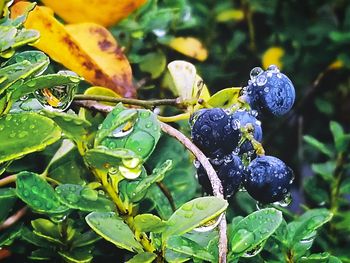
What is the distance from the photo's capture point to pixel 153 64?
105 cm

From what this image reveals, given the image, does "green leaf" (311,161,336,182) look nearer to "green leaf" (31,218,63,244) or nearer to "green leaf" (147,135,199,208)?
"green leaf" (147,135,199,208)

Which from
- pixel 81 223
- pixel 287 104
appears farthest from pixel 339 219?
pixel 81 223

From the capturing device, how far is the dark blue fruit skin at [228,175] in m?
0.64

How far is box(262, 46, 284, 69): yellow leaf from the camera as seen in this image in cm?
137

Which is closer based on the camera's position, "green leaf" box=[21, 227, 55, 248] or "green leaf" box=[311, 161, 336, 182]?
"green leaf" box=[21, 227, 55, 248]

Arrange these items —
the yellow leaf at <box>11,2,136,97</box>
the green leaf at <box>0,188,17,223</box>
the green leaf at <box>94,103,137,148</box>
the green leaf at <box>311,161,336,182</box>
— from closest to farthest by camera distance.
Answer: the green leaf at <box>94,103,137,148</box>
the green leaf at <box>0,188,17,223</box>
the yellow leaf at <box>11,2,136,97</box>
the green leaf at <box>311,161,336,182</box>

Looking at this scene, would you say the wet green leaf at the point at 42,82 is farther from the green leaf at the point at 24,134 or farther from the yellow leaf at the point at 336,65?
the yellow leaf at the point at 336,65

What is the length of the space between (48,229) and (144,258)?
180mm

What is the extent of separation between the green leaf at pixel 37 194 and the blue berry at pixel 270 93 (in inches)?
9.8

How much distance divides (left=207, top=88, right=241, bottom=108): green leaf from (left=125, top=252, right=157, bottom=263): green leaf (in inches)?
8.7

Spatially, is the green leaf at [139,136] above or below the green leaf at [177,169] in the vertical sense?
above

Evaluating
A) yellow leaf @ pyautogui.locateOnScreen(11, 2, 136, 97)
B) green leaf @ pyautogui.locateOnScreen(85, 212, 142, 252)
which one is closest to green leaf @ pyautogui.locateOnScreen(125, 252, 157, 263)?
green leaf @ pyautogui.locateOnScreen(85, 212, 142, 252)

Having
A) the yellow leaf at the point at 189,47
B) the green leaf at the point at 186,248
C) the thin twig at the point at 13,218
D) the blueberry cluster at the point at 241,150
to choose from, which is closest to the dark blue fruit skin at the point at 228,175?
the blueberry cluster at the point at 241,150

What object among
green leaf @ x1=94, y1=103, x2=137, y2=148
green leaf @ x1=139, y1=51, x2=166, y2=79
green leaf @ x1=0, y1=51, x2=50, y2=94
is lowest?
green leaf @ x1=139, y1=51, x2=166, y2=79
